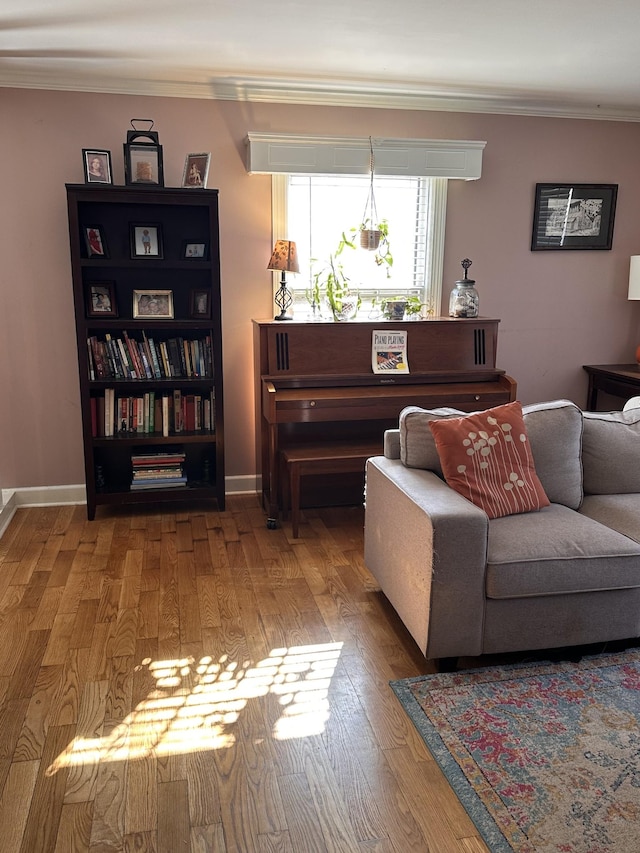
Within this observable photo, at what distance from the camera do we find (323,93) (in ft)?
13.5

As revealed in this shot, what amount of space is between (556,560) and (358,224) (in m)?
2.64

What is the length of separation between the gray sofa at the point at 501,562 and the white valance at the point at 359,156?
1956 millimetres

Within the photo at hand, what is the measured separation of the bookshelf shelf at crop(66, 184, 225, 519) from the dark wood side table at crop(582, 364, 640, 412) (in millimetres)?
2519

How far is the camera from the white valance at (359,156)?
161 inches

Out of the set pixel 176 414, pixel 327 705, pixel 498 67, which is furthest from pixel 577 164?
pixel 327 705

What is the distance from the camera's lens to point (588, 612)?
2.54 meters

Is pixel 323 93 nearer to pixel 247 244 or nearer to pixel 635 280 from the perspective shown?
pixel 247 244

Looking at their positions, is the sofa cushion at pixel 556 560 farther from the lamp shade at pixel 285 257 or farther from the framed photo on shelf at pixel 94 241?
the framed photo on shelf at pixel 94 241

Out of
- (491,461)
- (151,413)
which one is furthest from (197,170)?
(491,461)

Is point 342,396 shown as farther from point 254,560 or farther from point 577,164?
point 577,164

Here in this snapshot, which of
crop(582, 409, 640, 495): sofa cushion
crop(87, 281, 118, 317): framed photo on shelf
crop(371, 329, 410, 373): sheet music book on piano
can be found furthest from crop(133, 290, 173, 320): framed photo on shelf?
crop(582, 409, 640, 495): sofa cushion

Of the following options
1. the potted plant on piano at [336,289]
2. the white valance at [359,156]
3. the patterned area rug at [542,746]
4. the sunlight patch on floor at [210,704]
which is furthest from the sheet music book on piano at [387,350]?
the patterned area rug at [542,746]

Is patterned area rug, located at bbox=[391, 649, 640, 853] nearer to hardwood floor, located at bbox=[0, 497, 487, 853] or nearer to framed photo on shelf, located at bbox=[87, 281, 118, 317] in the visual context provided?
hardwood floor, located at bbox=[0, 497, 487, 853]

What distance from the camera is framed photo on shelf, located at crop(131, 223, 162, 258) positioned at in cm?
402
